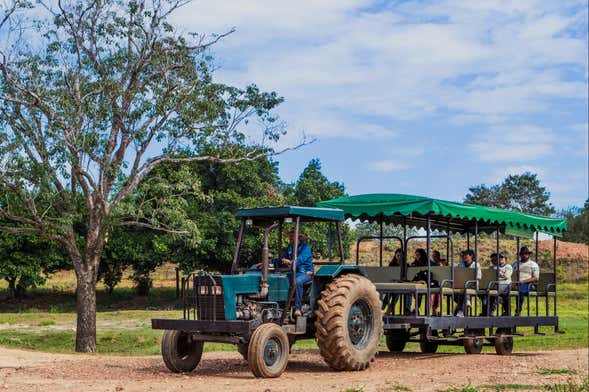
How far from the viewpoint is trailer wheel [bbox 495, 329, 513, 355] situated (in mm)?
17422

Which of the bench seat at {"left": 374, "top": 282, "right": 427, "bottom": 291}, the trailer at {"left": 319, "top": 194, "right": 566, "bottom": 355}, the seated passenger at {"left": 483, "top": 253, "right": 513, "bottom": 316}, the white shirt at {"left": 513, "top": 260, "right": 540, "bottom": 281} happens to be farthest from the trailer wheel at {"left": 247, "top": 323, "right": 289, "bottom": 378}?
the white shirt at {"left": 513, "top": 260, "right": 540, "bottom": 281}

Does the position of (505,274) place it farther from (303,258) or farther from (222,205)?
(222,205)

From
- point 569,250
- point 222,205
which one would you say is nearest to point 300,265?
point 222,205

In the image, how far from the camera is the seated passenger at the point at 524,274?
1817cm

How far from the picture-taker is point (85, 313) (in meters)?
23.6

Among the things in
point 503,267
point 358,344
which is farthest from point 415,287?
point 503,267

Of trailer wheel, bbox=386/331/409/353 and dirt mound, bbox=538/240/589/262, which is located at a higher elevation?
dirt mound, bbox=538/240/589/262

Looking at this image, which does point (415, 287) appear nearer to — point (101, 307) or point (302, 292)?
point (302, 292)

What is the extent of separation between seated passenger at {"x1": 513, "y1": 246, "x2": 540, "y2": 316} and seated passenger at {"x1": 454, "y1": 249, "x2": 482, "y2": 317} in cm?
112

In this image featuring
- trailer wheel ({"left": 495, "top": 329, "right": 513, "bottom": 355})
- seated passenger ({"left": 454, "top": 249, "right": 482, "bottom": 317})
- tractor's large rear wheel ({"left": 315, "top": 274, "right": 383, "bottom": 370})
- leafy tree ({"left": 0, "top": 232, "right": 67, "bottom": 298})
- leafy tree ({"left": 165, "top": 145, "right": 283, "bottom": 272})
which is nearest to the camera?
tractor's large rear wheel ({"left": 315, "top": 274, "right": 383, "bottom": 370})

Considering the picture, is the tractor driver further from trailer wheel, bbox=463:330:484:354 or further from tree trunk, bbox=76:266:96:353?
tree trunk, bbox=76:266:96:353

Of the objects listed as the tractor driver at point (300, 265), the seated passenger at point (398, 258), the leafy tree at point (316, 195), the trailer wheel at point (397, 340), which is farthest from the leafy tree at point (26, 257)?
the tractor driver at point (300, 265)

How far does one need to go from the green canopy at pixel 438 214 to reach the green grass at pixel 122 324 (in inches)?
140

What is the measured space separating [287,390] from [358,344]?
3.17 metres
